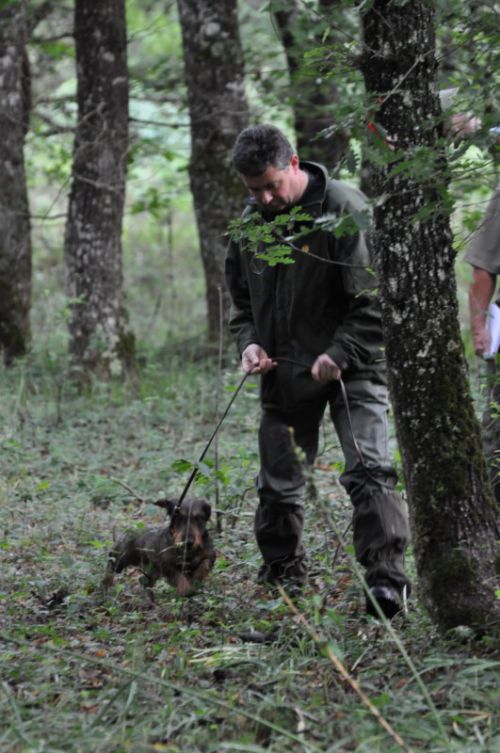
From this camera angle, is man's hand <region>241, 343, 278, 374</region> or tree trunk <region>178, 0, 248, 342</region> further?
tree trunk <region>178, 0, 248, 342</region>

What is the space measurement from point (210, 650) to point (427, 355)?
5.06 ft

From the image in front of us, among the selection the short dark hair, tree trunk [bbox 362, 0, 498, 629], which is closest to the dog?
tree trunk [bbox 362, 0, 498, 629]

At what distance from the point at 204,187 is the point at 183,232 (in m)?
11.6

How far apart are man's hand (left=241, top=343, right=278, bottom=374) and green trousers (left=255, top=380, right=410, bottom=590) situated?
304mm

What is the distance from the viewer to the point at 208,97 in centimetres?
1130

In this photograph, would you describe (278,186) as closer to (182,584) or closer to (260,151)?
(260,151)

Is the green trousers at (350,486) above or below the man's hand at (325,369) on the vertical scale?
below

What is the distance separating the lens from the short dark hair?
491 centimetres

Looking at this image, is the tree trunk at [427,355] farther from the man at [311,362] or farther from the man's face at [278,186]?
the man's face at [278,186]

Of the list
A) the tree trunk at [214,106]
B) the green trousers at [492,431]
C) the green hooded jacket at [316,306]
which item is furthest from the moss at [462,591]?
the tree trunk at [214,106]

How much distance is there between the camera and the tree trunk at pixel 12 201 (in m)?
11.4

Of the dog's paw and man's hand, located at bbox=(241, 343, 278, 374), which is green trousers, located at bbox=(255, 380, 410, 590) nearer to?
man's hand, located at bbox=(241, 343, 278, 374)

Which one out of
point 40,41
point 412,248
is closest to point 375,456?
point 412,248

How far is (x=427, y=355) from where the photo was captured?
167 inches
